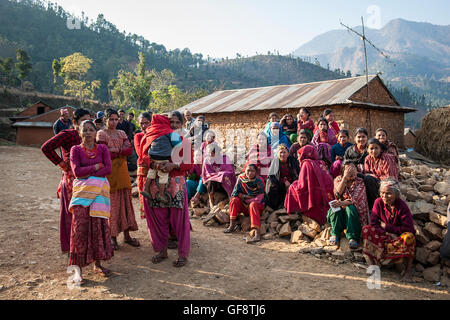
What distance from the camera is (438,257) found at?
387 centimetres

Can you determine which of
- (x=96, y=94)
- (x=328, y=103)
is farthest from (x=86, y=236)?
(x=96, y=94)

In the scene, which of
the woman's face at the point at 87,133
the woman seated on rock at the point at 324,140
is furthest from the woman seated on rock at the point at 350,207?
the woman's face at the point at 87,133

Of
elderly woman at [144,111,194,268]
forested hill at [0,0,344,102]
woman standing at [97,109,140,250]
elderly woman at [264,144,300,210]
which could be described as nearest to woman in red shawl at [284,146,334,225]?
elderly woman at [264,144,300,210]

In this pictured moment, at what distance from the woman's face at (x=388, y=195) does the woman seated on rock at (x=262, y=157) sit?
237 cm

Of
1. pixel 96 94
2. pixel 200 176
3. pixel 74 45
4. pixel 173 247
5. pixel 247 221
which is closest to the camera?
pixel 173 247

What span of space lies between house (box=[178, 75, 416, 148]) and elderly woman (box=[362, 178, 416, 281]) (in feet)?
20.7

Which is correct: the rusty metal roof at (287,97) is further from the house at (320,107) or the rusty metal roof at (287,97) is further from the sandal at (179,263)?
the sandal at (179,263)

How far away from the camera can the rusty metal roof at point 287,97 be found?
34.6 feet

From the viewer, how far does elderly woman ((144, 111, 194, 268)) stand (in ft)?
12.4

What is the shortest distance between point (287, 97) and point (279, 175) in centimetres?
742

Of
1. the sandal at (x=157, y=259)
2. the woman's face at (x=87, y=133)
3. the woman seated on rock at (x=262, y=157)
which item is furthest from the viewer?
the woman seated on rock at (x=262, y=157)

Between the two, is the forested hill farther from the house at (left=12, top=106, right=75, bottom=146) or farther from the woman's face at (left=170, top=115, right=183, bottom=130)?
the woman's face at (left=170, top=115, right=183, bottom=130)
